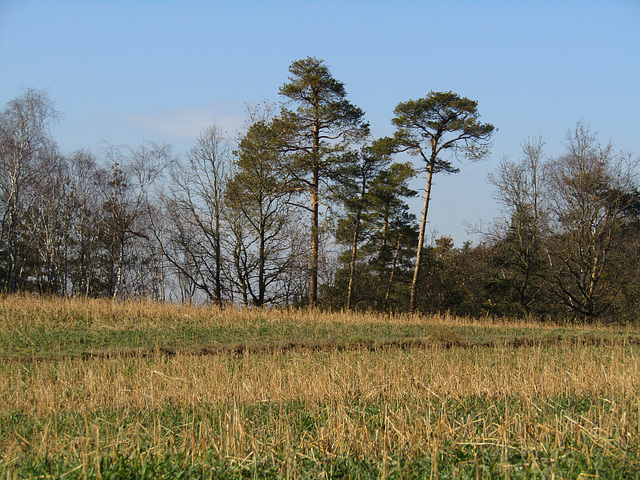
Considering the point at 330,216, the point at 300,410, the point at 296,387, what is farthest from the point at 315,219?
the point at 300,410

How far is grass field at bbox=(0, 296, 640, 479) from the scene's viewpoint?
4.09 meters

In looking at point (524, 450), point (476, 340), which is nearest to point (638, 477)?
point (524, 450)

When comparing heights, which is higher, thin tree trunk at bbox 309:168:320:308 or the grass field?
thin tree trunk at bbox 309:168:320:308

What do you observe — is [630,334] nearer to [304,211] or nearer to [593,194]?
[593,194]

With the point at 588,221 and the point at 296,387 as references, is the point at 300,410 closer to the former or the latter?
the point at 296,387

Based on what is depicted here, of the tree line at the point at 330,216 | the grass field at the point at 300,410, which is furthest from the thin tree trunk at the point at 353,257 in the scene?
the grass field at the point at 300,410

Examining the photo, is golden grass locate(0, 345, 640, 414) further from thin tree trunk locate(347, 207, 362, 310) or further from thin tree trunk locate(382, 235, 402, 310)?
thin tree trunk locate(382, 235, 402, 310)

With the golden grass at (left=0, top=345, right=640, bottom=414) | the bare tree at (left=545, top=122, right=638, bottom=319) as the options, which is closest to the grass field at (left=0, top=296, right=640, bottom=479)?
the golden grass at (left=0, top=345, right=640, bottom=414)

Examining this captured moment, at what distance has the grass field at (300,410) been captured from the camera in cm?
409

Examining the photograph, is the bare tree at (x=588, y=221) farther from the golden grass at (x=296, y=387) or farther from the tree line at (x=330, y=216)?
the golden grass at (x=296, y=387)

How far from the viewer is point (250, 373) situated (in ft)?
33.7

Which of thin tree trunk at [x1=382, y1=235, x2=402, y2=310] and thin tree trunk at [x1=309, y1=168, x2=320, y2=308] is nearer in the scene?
thin tree trunk at [x1=309, y1=168, x2=320, y2=308]

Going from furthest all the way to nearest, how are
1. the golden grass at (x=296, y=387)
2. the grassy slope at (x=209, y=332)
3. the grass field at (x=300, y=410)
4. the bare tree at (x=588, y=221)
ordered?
1. the bare tree at (x=588, y=221)
2. the grassy slope at (x=209, y=332)
3. the golden grass at (x=296, y=387)
4. the grass field at (x=300, y=410)

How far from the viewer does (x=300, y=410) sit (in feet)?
21.8
